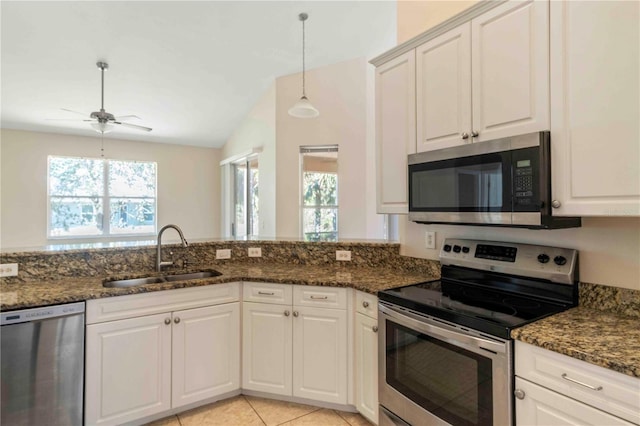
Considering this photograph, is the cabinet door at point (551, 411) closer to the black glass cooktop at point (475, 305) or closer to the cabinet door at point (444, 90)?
the black glass cooktop at point (475, 305)

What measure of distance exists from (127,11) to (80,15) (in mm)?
441

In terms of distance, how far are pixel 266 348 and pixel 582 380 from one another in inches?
65.9

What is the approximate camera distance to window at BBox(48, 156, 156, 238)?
18.3 feet

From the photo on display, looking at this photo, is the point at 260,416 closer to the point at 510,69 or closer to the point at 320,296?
the point at 320,296

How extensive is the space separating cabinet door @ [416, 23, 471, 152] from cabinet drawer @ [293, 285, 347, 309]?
100 centimetres

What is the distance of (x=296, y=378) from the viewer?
6.96 ft

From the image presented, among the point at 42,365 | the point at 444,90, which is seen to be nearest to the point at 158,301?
the point at 42,365

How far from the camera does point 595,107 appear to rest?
4.17ft

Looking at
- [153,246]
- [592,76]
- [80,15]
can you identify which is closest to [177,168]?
[80,15]

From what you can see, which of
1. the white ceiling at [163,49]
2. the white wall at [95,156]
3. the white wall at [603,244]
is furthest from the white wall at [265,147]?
the white wall at [603,244]

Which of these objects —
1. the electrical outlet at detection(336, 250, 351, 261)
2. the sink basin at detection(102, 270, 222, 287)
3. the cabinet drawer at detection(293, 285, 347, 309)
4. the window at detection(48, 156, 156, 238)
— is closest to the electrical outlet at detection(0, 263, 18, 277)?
the sink basin at detection(102, 270, 222, 287)

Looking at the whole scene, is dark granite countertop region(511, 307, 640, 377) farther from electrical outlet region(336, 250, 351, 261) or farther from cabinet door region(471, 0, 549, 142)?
electrical outlet region(336, 250, 351, 261)

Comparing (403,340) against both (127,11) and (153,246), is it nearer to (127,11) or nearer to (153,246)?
(153,246)

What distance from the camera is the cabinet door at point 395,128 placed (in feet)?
6.56
